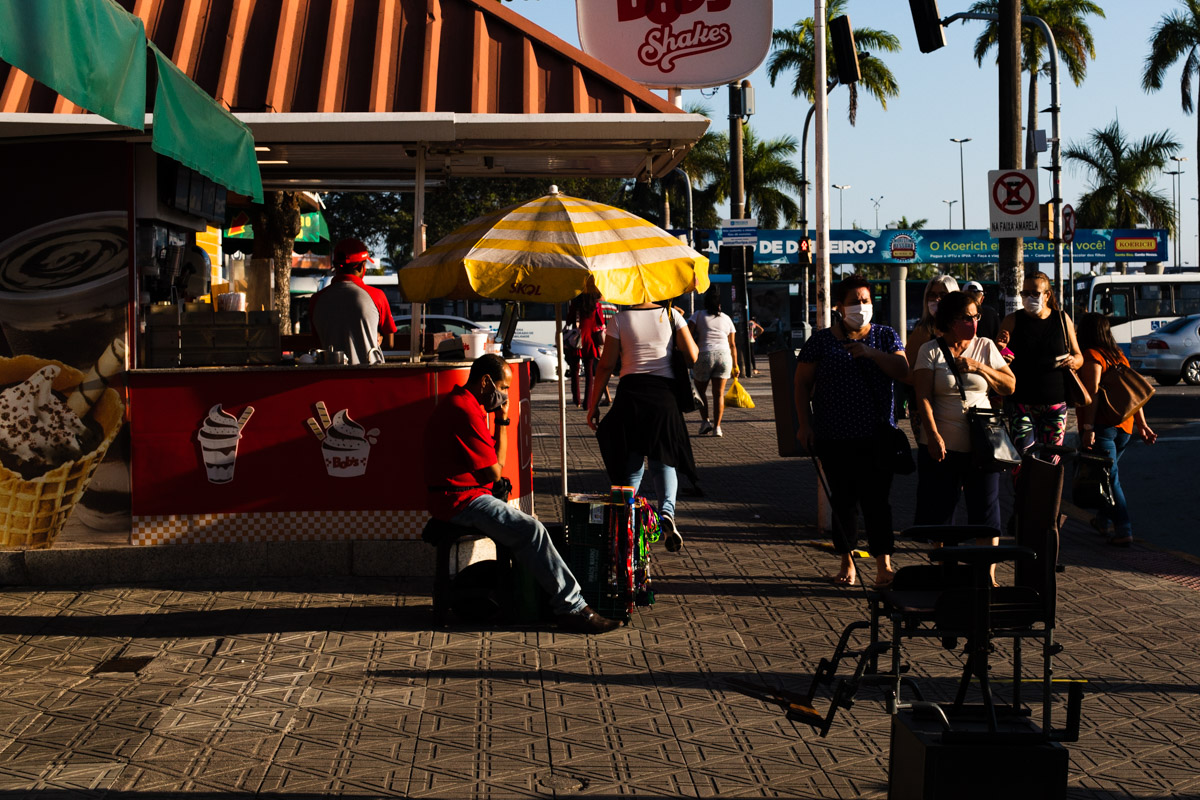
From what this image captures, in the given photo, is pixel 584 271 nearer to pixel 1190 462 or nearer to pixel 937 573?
pixel 937 573

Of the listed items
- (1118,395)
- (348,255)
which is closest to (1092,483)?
(1118,395)

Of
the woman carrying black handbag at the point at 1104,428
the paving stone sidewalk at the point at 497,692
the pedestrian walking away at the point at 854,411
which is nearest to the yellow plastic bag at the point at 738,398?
the woman carrying black handbag at the point at 1104,428

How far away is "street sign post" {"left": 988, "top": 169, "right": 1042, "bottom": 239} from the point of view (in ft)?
43.4

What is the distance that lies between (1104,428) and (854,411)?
9.16 feet

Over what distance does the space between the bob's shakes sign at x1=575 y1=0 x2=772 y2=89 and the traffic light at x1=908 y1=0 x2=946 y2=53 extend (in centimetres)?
367

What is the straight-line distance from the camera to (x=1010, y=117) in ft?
47.9

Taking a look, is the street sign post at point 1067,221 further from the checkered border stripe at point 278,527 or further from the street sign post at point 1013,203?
the checkered border stripe at point 278,527

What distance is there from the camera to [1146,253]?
159ft

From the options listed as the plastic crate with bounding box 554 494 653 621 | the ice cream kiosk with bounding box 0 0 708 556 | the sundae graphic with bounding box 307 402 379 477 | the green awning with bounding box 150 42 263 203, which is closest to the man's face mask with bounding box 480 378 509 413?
the plastic crate with bounding box 554 494 653 621

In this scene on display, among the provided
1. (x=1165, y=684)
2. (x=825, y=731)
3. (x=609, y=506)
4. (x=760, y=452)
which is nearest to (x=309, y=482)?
(x=609, y=506)

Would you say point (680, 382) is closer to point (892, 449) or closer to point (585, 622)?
point (892, 449)

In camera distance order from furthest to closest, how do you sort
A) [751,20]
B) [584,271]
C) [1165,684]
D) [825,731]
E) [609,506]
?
[751,20] < [584,271] < [609,506] < [1165,684] < [825,731]

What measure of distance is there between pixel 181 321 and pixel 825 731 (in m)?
5.35

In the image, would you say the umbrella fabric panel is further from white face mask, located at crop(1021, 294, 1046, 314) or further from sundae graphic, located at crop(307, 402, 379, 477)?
white face mask, located at crop(1021, 294, 1046, 314)
